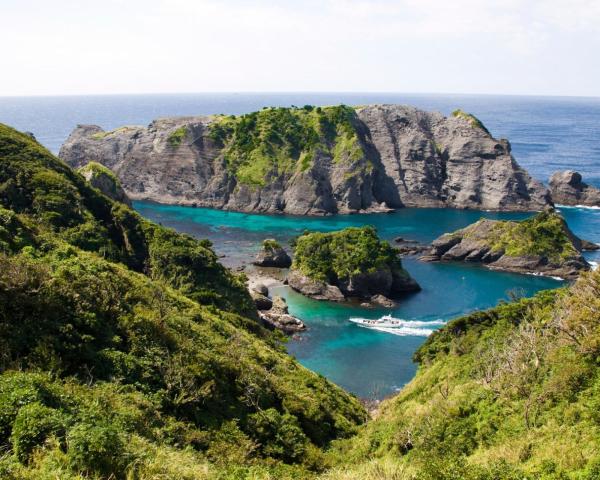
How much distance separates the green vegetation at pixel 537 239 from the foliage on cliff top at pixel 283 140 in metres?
57.3

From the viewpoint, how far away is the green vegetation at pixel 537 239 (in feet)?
297

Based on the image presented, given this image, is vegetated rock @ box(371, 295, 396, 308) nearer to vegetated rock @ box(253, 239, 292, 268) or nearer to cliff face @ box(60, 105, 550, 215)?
vegetated rock @ box(253, 239, 292, 268)

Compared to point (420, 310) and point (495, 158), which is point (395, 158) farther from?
point (420, 310)

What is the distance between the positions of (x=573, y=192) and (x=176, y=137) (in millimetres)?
122130

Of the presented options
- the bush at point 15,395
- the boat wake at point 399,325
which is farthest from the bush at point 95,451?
the boat wake at point 399,325

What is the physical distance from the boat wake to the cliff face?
67.6 m

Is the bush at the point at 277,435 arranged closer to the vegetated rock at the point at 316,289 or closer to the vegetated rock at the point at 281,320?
the vegetated rock at the point at 281,320

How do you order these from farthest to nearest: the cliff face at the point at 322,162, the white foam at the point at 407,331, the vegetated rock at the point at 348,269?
the cliff face at the point at 322,162 < the vegetated rock at the point at 348,269 < the white foam at the point at 407,331

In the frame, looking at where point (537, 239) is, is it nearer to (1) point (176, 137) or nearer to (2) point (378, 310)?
(2) point (378, 310)

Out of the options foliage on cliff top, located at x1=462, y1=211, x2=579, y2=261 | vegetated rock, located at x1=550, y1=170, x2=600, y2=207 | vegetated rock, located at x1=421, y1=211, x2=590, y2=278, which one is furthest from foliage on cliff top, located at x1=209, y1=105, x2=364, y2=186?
vegetated rock, located at x1=550, y1=170, x2=600, y2=207

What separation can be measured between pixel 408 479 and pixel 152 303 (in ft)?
69.4

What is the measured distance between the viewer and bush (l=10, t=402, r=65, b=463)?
42.5ft

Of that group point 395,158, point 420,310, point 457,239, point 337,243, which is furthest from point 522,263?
point 395,158

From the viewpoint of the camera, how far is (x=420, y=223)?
12606cm
